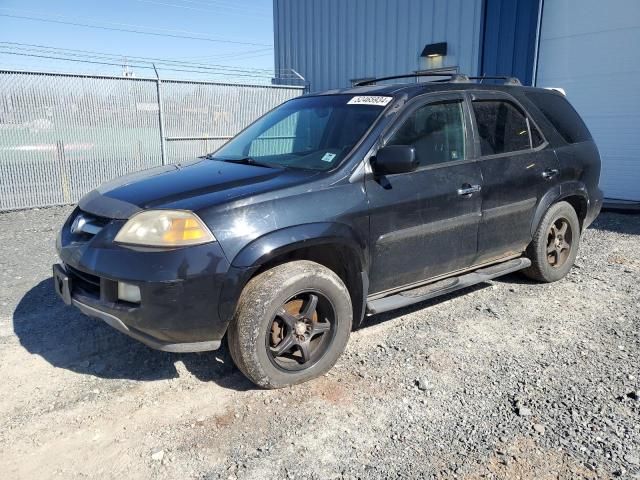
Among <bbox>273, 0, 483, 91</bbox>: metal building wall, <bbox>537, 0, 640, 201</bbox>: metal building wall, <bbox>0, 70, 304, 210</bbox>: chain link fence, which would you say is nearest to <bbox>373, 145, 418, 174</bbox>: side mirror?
<bbox>0, 70, 304, 210</bbox>: chain link fence

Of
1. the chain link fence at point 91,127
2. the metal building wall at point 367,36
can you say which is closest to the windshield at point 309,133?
the chain link fence at point 91,127

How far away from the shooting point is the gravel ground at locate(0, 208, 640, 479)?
254 cm

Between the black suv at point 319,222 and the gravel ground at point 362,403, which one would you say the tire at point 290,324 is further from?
the gravel ground at point 362,403

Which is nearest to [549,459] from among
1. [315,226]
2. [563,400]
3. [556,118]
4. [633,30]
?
[563,400]

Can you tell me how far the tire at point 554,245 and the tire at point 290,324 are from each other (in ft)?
7.55

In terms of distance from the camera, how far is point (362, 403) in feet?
10.0

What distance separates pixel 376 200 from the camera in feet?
11.2

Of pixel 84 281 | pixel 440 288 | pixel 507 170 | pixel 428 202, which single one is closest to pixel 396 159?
pixel 428 202

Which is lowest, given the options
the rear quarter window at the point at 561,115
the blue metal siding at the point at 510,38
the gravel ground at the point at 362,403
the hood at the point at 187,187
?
the gravel ground at the point at 362,403

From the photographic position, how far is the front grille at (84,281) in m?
3.06

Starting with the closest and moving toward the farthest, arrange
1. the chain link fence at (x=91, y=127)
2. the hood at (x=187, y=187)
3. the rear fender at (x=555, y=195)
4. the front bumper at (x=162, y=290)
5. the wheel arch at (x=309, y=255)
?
the front bumper at (x=162, y=290)
the wheel arch at (x=309, y=255)
the hood at (x=187, y=187)
the rear fender at (x=555, y=195)
the chain link fence at (x=91, y=127)

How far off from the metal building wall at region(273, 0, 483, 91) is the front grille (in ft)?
32.1

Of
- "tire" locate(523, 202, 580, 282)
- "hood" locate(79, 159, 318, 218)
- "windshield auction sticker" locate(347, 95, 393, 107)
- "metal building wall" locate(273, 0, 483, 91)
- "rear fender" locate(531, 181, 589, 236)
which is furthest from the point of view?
"metal building wall" locate(273, 0, 483, 91)

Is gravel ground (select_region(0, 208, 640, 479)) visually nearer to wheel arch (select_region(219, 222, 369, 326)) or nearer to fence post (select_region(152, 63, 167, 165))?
wheel arch (select_region(219, 222, 369, 326))
